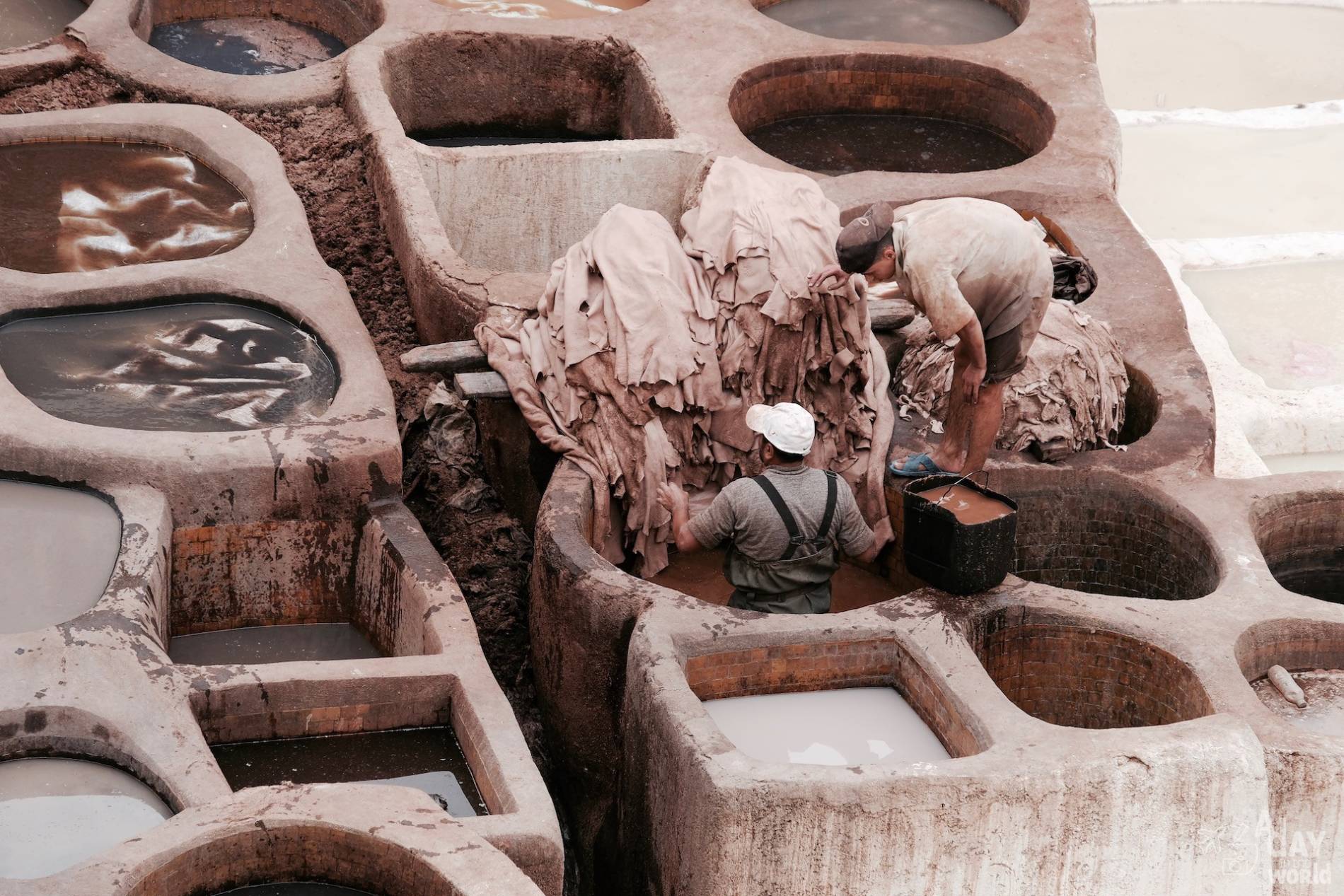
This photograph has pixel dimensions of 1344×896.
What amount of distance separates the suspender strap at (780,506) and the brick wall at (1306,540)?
2.26 metres

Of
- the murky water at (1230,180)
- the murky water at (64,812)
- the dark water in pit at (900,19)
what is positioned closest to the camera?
the murky water at (64,812)

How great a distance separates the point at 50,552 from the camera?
6.21 metres

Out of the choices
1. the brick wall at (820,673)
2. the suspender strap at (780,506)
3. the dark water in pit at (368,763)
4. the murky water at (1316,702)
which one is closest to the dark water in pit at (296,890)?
the dark water in pit at (368,763)

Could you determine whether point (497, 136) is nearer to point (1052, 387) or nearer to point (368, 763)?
point (1052, 387)

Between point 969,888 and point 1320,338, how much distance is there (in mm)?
7007

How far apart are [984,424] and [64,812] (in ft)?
13.0

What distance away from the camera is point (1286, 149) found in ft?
46.0

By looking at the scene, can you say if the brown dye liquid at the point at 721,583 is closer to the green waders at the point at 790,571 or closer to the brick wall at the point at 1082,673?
the green waders at the point at 790,571

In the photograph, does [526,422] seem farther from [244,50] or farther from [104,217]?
[244,50]

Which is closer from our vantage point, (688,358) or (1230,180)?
(688,358)

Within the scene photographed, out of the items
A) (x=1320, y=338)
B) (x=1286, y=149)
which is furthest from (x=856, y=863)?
(x=1286, y=149)

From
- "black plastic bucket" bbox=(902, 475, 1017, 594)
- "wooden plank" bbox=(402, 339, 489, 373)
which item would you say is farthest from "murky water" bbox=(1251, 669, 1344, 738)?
"wooden plank" bbox=(402, 339, 489, 373)

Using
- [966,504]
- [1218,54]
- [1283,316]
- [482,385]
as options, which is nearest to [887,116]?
[1283,316]

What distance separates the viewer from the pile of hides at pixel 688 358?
696 centimetres
